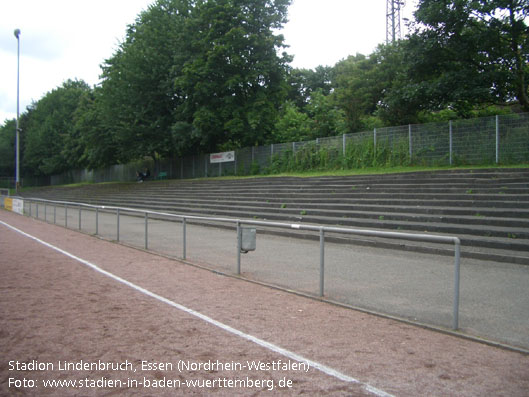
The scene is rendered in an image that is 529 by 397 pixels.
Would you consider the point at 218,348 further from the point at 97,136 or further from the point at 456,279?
the point at 97,136

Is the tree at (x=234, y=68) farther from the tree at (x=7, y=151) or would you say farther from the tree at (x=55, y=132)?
the tree at (x=7, y=151)

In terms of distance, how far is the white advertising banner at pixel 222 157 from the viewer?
118 feet

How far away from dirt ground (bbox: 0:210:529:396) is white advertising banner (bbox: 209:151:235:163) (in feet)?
93.4

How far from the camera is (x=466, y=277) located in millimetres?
5723

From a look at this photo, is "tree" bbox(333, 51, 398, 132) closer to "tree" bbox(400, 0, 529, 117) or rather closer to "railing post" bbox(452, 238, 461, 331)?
"tree" bbox(400, 0, 529, 117)

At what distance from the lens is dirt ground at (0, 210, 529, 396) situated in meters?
3.83

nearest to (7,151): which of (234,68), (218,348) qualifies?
(234,68)

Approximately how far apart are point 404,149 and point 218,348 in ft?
67.8

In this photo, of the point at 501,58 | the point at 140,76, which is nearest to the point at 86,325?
the point at 501,58

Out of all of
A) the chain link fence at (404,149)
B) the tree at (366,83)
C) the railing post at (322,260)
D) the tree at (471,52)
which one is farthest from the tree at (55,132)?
the railing post at (322,260)

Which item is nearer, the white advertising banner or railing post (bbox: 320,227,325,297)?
railing post (bbox: 320,227,325,297)

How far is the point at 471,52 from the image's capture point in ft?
74.8

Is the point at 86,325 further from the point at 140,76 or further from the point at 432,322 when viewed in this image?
the point at 140,76

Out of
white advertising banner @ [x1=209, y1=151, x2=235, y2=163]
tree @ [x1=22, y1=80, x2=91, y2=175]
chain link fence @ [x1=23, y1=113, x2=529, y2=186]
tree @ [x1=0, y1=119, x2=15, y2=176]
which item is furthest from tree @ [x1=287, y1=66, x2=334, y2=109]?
tree @ [x1=0, y1=119, x2=15, y2=176]
